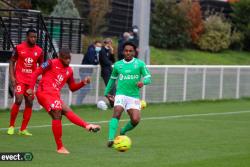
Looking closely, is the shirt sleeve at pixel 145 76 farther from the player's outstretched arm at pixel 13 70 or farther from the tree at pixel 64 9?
the tree at pixel 64 9

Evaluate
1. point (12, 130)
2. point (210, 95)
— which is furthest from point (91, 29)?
point (12, 130)

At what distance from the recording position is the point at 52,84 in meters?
16.0


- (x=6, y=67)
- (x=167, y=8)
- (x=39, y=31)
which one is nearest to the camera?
(x=6, y=67)

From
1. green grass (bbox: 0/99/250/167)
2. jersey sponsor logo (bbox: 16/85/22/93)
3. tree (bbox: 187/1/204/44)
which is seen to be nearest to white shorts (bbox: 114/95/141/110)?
green grass (bbox: 0/99/250/167)

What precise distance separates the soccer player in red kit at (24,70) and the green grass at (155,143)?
17.8 inches

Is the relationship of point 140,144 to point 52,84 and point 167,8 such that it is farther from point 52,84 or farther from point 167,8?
point 167,8

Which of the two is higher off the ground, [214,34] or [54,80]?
[54,80]

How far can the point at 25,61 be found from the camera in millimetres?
18281

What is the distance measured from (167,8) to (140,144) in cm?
3204

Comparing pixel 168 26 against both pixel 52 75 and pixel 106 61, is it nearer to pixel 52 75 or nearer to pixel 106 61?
pixel 106 61

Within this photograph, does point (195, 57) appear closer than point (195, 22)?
A: Yes

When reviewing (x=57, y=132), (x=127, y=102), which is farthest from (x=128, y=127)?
(x=57, y=132)

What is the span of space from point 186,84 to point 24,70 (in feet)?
41.2

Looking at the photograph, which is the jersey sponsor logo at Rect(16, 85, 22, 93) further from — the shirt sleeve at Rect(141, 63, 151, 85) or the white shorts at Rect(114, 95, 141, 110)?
the shirt sleeve at Rect(141, 63, 151, 85)
